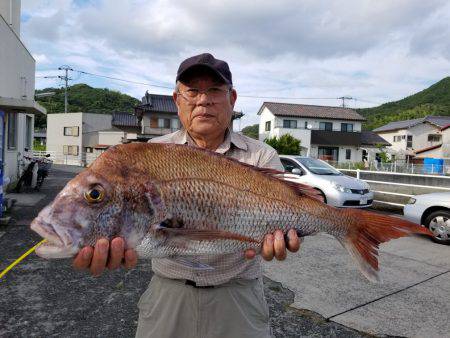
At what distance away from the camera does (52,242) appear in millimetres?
1627

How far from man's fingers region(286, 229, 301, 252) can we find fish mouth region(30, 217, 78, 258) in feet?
3.40

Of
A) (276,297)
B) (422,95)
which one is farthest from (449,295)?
(422,95)

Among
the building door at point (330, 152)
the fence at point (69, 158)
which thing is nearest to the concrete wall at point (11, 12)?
the fence at point (69, 158)

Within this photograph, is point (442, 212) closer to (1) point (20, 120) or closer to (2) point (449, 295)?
(2) point (449, 295)

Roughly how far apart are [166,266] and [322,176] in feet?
34.7

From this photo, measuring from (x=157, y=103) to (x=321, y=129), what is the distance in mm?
19547

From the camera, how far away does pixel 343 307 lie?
452cm

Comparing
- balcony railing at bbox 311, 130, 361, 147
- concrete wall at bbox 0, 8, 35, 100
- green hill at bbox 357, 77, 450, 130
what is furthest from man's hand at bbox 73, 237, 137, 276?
green hill at bbox 357, 77, 450, 130

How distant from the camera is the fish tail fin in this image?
201 cm

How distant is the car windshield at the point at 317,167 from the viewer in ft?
41.7

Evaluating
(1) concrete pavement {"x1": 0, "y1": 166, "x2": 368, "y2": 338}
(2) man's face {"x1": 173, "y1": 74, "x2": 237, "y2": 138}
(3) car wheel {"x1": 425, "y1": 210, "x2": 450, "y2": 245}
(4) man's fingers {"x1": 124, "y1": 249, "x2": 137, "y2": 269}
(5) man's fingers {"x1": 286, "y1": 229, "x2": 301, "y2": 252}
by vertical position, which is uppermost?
(2) man's face {"x1": 173, "y1": 74, "x2": 237, "y2": 138}

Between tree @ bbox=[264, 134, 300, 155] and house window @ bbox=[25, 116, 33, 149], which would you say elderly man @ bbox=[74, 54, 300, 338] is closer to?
house window @ bbox=[25, 116, 33, 149]

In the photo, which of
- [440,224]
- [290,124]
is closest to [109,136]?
[290,124]

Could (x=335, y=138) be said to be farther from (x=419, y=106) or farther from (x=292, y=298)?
(x=419, y=106)
